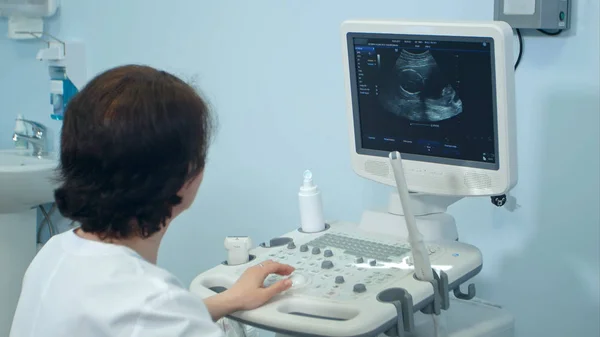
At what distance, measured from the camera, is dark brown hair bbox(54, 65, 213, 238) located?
1.05m

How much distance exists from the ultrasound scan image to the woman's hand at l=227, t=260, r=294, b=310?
37cm

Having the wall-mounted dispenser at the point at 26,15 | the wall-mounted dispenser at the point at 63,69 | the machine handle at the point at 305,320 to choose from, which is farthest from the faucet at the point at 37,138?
Result: the machine handle at the point at 305,320

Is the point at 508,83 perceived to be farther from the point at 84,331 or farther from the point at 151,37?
the point at 151,37

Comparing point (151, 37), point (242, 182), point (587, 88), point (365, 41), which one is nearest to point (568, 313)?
point (587, 88)

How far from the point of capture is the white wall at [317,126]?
1.65 m

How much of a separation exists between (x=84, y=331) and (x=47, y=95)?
84.5 inches

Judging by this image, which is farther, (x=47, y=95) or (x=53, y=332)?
(x=47, y=95)

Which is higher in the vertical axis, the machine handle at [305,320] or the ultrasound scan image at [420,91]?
the ultrasound scan image at [420,91]

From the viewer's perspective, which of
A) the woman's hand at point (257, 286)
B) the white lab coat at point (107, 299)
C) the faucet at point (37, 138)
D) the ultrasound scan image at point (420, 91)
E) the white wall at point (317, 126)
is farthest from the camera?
the faucet at point (37, 138)

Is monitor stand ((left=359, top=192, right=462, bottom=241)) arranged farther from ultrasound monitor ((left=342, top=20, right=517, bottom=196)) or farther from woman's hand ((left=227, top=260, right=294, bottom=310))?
woman's hand ((left=227, top=260, right=294, bottom=310))

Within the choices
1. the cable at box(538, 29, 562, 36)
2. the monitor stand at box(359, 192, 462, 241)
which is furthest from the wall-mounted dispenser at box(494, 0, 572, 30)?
the monitor stand at box(359, 192, 462, 241)

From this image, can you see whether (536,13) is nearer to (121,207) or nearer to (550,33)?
(550,33)

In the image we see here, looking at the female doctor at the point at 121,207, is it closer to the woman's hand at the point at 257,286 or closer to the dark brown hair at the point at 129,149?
the dark brown hair at the point at 129,149

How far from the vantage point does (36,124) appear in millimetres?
2932
